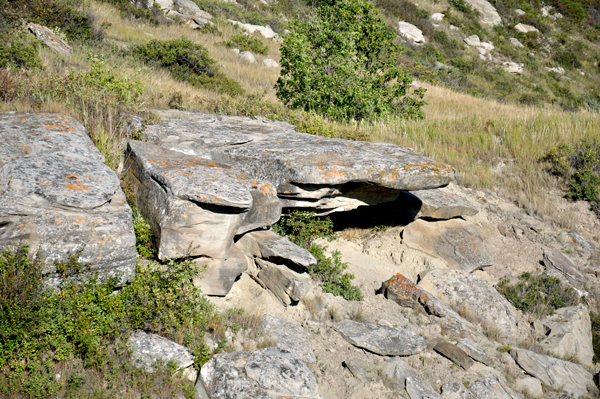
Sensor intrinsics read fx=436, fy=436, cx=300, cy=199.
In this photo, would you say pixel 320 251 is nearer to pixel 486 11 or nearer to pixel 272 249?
pixel 272 249

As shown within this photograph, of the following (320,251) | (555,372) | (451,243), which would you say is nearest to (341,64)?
(451,243)

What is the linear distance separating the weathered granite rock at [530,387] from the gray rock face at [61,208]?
518cm

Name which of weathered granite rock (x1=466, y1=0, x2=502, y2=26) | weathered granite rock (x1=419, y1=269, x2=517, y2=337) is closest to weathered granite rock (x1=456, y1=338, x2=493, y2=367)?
weathered granite rock (x1=419, y1=269, x2=517, y2=337)

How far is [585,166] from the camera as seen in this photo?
10.6 meters

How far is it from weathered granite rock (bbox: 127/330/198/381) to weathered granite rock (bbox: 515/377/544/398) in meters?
4.29

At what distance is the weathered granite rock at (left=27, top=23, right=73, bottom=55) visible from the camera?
37.3ft

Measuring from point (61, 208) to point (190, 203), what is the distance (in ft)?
4.45

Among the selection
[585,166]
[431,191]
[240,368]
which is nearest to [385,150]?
[431,191]

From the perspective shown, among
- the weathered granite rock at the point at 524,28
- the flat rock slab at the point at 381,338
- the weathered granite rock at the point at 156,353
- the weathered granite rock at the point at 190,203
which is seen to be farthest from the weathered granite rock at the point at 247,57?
the weathered granite rock at the point at 524,28

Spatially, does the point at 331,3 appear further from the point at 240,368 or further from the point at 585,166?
the point at 240,368

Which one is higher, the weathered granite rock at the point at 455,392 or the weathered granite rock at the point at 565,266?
the weathered granite rock at the point at 455,392

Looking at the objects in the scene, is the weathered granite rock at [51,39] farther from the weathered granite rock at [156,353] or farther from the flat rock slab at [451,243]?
the flat rock slab at [451,243]

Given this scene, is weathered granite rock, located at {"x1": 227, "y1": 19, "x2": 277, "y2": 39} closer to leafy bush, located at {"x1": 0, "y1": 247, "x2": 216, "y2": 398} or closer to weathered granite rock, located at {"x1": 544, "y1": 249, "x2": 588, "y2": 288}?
weathered granite rock, located at {"x1": 544, "y1": 249, "x2": 588, "y2": 288}

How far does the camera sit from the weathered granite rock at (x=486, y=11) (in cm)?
4112
